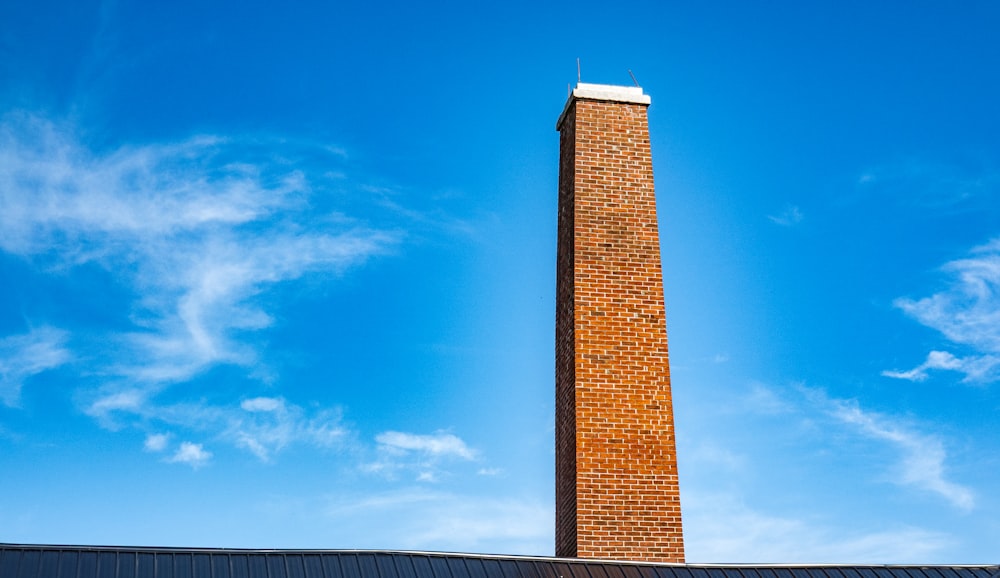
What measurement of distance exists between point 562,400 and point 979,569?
465 centimetres

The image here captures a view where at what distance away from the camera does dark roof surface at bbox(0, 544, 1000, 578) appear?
8.30 metres

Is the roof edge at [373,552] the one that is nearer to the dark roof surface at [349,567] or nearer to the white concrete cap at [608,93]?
the dark roof surface at [349,567]

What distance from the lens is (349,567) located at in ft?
29.1

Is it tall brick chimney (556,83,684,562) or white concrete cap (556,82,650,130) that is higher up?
white concrete cap (556,82,650,130)

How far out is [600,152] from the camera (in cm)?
1295

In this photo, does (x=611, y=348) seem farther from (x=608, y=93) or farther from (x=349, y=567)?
(x=349, y=567)

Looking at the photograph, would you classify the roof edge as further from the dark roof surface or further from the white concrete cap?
the white concrete cap

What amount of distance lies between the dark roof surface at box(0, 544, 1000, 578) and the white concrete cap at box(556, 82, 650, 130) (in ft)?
19.7

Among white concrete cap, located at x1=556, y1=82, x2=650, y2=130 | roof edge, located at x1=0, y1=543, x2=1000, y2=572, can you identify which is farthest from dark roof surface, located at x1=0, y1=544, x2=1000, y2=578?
white concrete cap, located at x1=556, y1=82, x2=650, y2=130

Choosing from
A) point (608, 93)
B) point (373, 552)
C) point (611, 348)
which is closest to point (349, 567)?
point (373, 552)

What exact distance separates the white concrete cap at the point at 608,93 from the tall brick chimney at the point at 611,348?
0.5 inches

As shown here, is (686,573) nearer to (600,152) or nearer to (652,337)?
(652,337)

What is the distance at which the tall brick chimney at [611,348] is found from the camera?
11.2 meters

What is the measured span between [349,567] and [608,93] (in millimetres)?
7070
